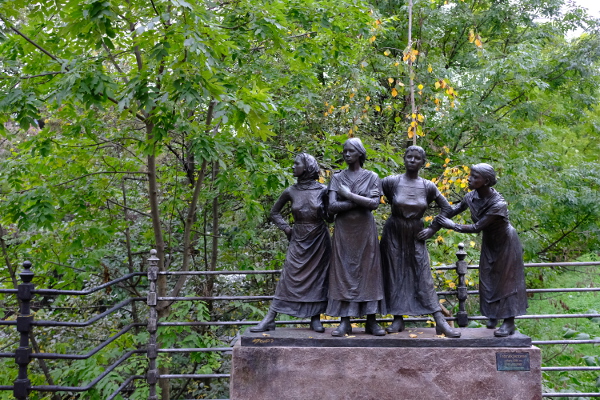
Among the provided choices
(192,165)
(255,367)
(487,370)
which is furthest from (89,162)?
(487,370)

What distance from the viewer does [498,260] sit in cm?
452

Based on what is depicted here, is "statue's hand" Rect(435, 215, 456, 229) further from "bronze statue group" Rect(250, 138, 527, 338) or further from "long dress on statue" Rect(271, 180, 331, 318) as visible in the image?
"long dress on statue" Rect(271, 180, 331, 318)

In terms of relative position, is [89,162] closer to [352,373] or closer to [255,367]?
[255,367]

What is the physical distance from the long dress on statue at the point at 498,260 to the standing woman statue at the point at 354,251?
0.80 metres

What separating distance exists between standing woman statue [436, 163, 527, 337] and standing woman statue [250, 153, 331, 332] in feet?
3.47

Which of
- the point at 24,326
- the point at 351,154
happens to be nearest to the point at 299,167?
the point at 351,154

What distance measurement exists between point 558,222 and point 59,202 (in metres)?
9.06

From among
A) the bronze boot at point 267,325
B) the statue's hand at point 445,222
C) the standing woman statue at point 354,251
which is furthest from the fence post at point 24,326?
the statue's hand at point 445,222

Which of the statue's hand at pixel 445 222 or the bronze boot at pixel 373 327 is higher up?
the statue's hand at pixel 445 222

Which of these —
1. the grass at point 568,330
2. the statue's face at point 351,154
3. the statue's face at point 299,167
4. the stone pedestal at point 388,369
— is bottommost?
the grass at point 568,330

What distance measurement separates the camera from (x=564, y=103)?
1145 centimetres

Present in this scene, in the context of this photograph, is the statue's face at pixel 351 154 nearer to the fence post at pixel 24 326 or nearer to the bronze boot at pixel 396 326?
the bronze boot at pixel 396 326

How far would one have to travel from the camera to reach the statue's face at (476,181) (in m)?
4.42

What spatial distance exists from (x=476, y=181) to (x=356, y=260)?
120 centimetres
